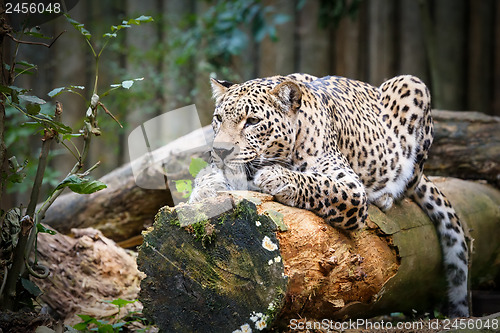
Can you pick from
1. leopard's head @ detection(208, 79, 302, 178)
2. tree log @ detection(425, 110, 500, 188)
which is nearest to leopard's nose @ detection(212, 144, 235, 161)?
leopard's head @ detection(208, 79, 302, 178)

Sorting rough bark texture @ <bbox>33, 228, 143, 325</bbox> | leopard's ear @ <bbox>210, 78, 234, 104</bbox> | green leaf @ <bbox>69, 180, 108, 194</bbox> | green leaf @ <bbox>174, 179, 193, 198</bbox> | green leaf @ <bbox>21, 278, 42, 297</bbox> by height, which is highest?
leopard's ear @ <bbox>210, 78, 234, 104</bbox>

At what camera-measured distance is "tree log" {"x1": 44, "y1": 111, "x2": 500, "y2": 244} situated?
6.77 metres

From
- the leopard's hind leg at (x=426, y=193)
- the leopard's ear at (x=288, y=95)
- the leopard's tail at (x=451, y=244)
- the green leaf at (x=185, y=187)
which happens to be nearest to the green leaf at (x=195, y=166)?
the green leaf at (x=185, y=187)

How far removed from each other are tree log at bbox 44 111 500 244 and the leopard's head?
2.31m

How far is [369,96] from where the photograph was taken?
18.6 feet

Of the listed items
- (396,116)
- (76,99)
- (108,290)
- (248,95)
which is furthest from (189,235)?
(76,99)

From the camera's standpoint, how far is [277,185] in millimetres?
4004

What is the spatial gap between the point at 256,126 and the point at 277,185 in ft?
1.79

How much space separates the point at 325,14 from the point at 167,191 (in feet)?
16.2

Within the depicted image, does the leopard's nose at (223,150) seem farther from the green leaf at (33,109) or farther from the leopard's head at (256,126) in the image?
the green leaf at (33,109)

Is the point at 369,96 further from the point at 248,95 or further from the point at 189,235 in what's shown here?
the point at 189,235

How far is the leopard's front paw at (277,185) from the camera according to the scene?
3979mm

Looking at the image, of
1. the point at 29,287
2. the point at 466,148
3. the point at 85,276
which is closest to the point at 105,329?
the point at 29,287

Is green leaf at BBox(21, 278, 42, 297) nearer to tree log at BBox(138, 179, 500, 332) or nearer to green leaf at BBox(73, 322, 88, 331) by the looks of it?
green leaf at BBox(73, 322, 88, 331)
